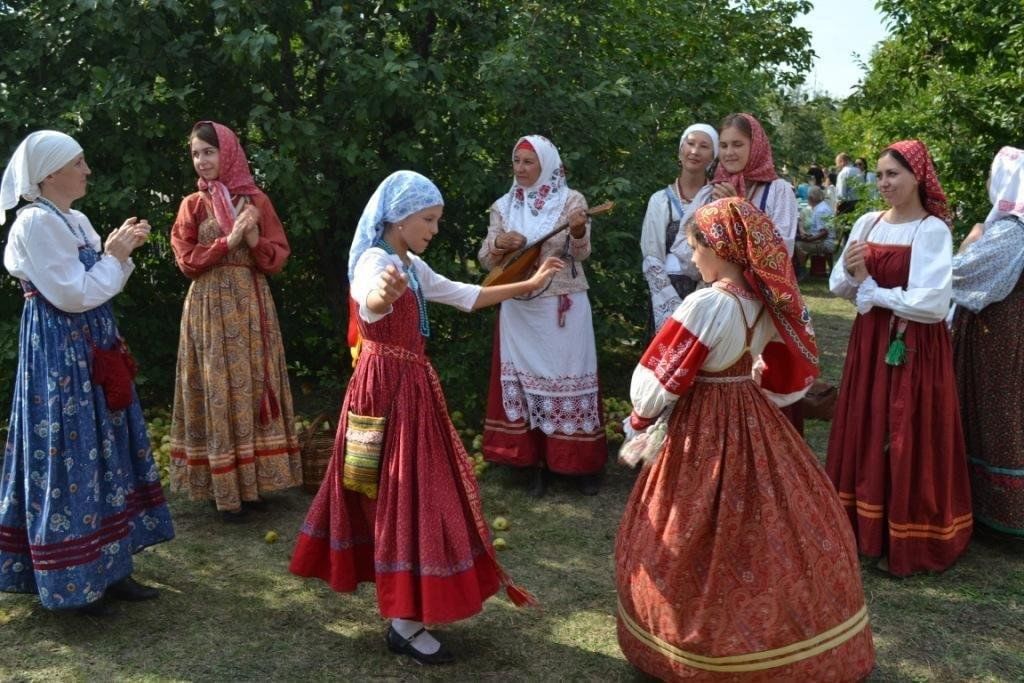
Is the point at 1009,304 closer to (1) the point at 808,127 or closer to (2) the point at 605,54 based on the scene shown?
(2) the point at 605,54

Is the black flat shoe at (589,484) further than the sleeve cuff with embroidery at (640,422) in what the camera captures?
Yes

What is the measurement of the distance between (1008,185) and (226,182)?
12.6 ft

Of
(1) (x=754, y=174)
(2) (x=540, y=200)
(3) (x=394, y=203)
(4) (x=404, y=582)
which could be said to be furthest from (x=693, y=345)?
(2) (x=540, y=200)

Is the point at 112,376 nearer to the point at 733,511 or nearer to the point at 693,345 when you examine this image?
the point at 693,345

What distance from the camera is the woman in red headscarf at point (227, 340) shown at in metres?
5.02

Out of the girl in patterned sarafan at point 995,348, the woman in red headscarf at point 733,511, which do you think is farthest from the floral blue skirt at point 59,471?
the girl in patterned sarafan at point 995,348

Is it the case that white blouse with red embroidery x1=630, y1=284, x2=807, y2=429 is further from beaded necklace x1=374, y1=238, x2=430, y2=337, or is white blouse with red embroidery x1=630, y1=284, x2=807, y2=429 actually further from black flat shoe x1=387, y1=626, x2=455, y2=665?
black flat shoe x1=387, y1=626, x2=455, y2=665

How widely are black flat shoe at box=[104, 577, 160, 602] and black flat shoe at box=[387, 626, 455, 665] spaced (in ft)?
4.04

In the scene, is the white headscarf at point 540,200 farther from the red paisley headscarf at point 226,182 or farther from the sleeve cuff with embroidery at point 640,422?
the sleeve cuff with embroidery at point 640,422

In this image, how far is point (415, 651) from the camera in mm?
3721

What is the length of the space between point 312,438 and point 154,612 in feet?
4.99

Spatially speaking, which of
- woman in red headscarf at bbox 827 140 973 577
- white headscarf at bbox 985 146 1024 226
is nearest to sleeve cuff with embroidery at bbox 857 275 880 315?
woman in red headscarf at bbox 827 140 973 577

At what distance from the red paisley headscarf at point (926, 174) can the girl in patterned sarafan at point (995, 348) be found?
31 centimetres

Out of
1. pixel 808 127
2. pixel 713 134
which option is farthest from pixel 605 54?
pixel 808 127
